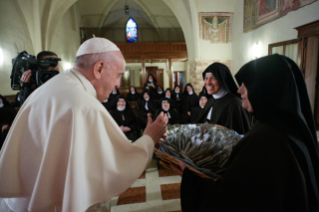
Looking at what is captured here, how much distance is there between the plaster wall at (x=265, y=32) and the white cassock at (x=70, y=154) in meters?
6.18

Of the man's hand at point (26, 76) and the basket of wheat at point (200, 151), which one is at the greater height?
the man's hand at point (26, 76)

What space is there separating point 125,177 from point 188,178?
0.48 metres

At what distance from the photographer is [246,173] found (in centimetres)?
102

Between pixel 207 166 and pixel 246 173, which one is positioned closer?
pixel 246 173

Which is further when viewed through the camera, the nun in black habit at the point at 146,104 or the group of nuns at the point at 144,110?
the nun in black habit at the point at 146,104

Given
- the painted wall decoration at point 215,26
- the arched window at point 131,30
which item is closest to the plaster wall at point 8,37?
the painted wall decoration at point 215,26

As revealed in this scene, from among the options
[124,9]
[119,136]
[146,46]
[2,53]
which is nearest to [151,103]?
[2,53]

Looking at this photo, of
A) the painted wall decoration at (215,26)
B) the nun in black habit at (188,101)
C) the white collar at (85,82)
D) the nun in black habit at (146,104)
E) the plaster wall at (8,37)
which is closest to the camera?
the white collar at (85,82)

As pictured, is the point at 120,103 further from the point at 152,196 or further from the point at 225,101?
the point at 225,101

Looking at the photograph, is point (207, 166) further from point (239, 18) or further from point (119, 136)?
point (239, 18)

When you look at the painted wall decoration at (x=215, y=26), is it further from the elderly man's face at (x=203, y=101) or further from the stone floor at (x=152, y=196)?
the stone floor at (x=152, y=196)

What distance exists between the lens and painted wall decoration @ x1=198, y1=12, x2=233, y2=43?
337 inches

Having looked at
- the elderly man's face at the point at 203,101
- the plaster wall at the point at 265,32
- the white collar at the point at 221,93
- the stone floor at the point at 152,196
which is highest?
the plaster wall at the point at 265,32

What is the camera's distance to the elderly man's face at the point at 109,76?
1286mm
